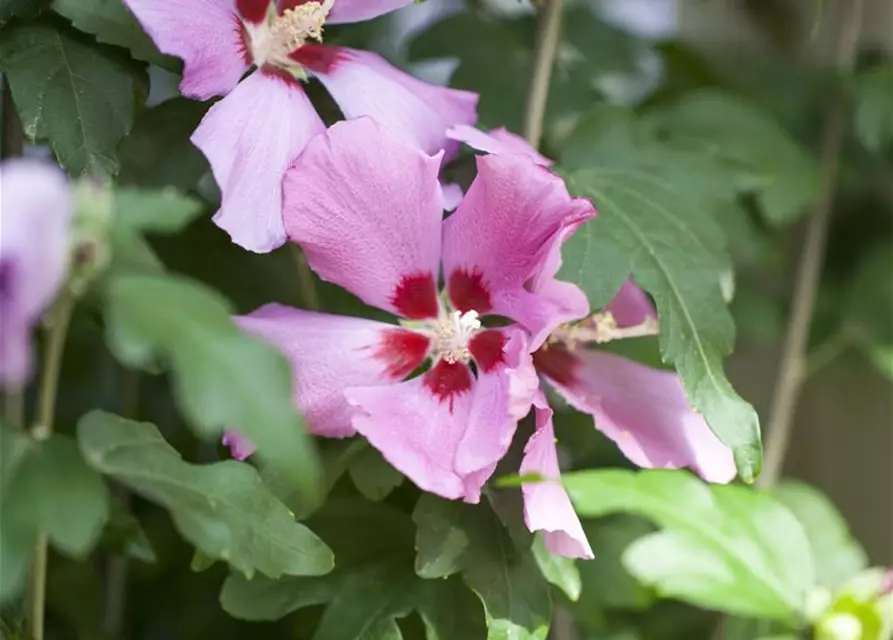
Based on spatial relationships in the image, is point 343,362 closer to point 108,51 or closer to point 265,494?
point 265,494

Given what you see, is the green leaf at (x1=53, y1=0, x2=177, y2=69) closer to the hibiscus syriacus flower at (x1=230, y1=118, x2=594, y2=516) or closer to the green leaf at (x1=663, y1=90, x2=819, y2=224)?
the hibiscus syriacus flower at (x1=230, y1=118, x2=594, y2=516)

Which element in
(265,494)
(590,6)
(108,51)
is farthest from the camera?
(590,6)

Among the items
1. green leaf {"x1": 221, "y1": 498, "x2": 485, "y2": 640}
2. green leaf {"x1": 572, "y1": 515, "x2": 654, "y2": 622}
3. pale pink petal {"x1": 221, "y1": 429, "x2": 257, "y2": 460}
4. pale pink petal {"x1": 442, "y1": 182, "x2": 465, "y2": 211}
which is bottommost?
green leaf {"x1": 572, "y1": 515, "x2": 654, "y2": 622}

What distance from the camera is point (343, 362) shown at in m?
0.60

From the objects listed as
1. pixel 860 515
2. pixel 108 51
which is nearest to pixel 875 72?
pixel 860 515

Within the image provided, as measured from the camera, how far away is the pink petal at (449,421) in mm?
531

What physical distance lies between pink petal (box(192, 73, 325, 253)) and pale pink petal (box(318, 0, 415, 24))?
0.30 feet

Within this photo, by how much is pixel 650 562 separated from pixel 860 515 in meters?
0.78

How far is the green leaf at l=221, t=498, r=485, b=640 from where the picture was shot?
2.06ft

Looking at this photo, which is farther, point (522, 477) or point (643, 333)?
point (643, 333)

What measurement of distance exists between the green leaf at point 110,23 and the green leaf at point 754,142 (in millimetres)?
498

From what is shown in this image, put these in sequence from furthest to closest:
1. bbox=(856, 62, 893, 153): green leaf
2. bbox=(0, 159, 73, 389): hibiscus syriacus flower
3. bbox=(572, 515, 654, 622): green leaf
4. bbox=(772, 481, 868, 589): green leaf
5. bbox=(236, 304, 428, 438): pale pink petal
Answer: bbox=(856, 62, 893, 153): green leaf → bbox=(772, 481, 868, 589): green leaf → bbox=(572, 515, 654, 622): green leaf → bbox=(236, 304, 428, 438): pale pink petal → bbox=(0, 159, 73, 389): hibiscus syriacus flower

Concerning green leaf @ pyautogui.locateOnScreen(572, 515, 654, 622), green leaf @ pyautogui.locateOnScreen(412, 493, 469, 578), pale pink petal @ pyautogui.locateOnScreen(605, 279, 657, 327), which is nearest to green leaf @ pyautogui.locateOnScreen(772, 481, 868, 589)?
green leaf @ pyautogui.locateOnScreen(572, 515, 654, 622)

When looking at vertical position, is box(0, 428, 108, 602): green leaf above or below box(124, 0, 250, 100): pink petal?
below
